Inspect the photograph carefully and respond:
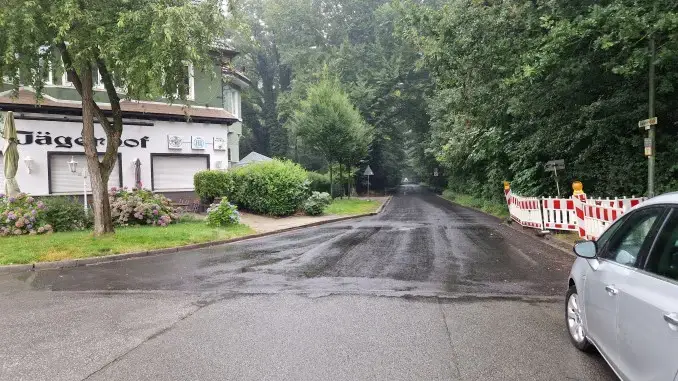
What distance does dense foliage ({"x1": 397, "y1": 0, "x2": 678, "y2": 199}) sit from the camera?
9.20 meters

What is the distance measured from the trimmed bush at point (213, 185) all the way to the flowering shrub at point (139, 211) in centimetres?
488

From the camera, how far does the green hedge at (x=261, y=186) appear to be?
19703mm

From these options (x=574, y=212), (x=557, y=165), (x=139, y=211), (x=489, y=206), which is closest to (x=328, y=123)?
(x=489, y=206)

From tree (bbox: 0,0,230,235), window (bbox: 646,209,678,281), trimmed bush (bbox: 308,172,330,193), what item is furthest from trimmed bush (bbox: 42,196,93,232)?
trimmed bush (bbox: 308,172,330,193)

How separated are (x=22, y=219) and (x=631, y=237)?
47.0 feet

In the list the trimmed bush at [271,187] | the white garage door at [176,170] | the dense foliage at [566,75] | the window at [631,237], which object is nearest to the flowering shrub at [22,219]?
the white garage door at [176,170]

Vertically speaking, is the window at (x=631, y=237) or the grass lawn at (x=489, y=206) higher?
the window at (x=631, y=237)

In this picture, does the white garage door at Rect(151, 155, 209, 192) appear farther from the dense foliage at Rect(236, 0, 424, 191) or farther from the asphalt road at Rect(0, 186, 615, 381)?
the dense foliage at Rect(236, 0, 424, 191)

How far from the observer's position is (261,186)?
19.9 metres

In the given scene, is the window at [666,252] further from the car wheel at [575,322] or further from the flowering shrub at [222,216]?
the flowering shrub at [222,216]

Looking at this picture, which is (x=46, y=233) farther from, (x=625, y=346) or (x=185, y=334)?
(x=625, y=346)

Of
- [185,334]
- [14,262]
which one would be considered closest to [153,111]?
[14,262]

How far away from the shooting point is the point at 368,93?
43344mm

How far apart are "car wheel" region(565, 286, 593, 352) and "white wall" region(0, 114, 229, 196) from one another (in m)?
19.7
